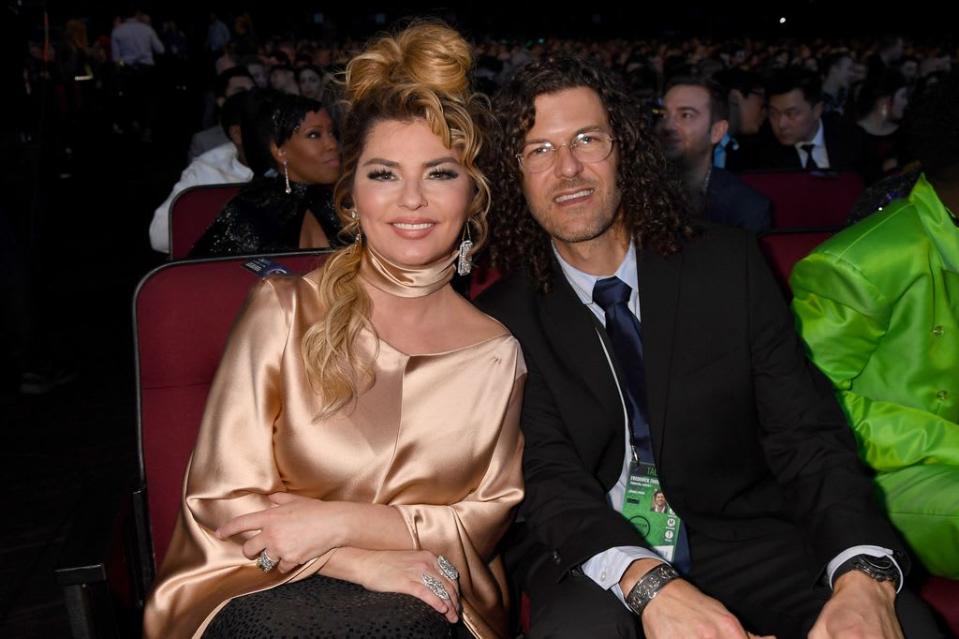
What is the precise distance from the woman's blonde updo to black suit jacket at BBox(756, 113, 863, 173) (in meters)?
3.62

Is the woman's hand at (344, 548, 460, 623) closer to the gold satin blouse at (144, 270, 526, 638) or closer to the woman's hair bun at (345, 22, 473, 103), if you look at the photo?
the gold satin blouse at (144, 270, 526, 638)

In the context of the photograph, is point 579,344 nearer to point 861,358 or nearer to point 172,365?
point 861,358

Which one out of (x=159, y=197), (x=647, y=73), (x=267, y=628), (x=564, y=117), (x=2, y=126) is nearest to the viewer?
(x=267, y=628)

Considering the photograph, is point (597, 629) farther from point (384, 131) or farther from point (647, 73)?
point (647, 73)

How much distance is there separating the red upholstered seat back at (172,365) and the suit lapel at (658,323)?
3.07 feet

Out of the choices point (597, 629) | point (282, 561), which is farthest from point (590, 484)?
point (282, 561)

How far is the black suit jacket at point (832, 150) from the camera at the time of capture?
5.41m

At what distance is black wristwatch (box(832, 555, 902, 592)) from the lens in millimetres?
1835

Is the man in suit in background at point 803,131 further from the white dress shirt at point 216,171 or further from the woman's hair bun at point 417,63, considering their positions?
the woman's hair bun at point 417,63

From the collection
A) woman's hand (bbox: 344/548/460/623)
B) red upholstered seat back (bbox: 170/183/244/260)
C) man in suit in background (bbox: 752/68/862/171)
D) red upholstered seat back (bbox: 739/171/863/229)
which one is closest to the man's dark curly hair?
woman's hand (bbox: 344/548/460/623)

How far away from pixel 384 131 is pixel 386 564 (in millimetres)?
882

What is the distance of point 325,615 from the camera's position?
175 cm

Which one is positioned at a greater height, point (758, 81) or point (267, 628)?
point (758, 81)

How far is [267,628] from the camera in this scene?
5.62 ft
